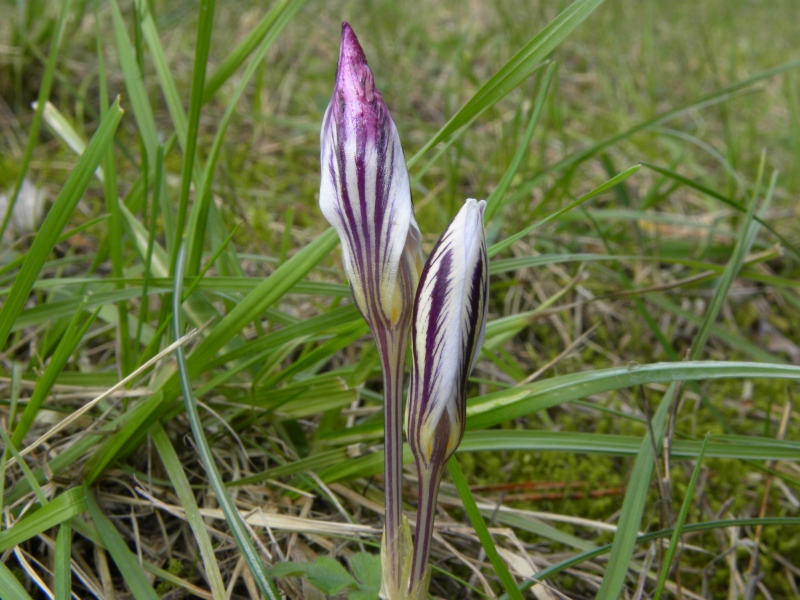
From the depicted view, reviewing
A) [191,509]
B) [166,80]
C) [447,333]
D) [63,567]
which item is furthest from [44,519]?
[166,80]

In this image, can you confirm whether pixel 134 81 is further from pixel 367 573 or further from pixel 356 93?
pixel 367 573

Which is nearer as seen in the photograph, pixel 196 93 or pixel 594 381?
pixel 594 381

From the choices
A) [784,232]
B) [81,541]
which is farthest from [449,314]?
[784,232]

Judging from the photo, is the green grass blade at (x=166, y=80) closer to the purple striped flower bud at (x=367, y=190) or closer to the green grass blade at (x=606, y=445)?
the purple striped flower bud at (x=367, y=190)

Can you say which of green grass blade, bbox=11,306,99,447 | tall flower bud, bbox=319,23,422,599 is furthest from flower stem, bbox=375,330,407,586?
green grass blade, bbox=11,306,99,447

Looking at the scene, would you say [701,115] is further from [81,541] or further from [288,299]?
[81,541]
